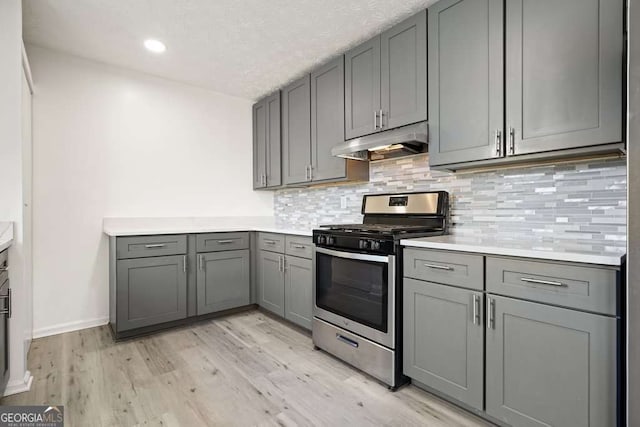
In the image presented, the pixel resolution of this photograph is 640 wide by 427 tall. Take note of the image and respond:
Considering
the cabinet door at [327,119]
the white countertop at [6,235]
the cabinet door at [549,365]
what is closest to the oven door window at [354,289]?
the cabinet door at [549,365]

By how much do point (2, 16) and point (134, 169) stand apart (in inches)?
61.7

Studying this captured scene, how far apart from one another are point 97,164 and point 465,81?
126 inches

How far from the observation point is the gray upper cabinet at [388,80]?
88.9 inches

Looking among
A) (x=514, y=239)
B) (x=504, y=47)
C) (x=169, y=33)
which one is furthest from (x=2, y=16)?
(x=514, y=239)

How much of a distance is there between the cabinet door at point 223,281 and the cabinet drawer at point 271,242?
7.9 inches

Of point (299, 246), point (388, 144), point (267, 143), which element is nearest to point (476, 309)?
point (388, 144)

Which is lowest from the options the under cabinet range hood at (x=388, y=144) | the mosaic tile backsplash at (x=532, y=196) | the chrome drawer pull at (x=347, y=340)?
the chrome drawer pull at (x=347, y=340)

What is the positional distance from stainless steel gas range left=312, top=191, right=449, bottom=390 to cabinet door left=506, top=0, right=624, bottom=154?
803 mm

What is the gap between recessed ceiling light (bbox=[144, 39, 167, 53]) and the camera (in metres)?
2.76

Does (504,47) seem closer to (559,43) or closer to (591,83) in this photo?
(559,43)

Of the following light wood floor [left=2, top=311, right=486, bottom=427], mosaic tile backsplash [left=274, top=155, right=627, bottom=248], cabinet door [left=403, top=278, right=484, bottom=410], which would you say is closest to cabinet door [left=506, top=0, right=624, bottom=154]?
mosaic tile backsplash [left=274, top=155, right=627, bottom=248]

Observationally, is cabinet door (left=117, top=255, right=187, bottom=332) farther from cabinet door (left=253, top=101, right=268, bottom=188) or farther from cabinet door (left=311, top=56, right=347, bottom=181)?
cabinet door (left=311, top=56, right=347, bottom=181)

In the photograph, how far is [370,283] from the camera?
7.19ft

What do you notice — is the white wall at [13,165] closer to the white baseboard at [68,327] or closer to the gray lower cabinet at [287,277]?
the white baseboard at [68,327]
